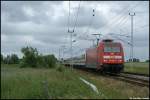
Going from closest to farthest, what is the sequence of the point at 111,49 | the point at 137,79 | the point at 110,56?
the point at 137,79 → the point at 110,56 → the point at 111,49

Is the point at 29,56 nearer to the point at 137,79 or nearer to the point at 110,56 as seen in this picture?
the point at 110,56

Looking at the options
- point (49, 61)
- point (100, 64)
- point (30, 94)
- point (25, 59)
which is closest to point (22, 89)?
point (30, 94)

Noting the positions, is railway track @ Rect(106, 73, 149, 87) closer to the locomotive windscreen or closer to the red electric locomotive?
the red electric locomotive

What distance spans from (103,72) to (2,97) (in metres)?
29.2

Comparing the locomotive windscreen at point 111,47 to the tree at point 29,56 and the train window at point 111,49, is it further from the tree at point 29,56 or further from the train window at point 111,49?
the tree at point 29,56

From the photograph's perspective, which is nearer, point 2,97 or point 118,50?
point 2,97

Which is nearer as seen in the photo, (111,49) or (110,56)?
(110,56)

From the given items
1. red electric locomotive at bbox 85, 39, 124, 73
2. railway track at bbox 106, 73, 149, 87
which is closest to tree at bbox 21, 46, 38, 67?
red electric locomotive at bbox 85, 39, 124, 73

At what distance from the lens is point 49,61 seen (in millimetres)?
92562

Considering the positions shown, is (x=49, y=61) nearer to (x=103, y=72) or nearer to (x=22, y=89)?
(x=103, y=72)

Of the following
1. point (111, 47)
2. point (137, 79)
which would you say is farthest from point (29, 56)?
point (137, 79)

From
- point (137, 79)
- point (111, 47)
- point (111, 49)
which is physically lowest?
point (137, 79)

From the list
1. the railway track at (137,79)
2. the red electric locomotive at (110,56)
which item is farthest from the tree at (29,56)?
the railway track at (137,79)

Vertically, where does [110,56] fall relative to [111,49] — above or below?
below
